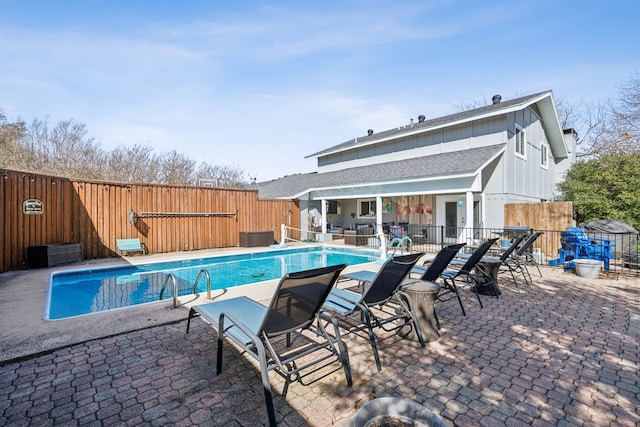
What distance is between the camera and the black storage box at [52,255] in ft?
30.2

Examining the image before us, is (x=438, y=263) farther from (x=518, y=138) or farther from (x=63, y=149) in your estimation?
(x=63, y=149)

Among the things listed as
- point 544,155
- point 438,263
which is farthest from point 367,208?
point 438,263

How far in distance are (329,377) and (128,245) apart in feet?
37.0

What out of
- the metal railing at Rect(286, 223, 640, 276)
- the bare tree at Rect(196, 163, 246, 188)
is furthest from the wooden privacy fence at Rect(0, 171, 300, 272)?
the bare tree at Rect(196, 163, 246, 188)

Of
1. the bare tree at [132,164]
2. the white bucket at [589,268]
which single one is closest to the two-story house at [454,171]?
the white bucket at [589,268]

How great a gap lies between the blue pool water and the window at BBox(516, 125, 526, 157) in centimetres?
832

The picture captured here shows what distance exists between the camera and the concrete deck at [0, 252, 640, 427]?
252 cm

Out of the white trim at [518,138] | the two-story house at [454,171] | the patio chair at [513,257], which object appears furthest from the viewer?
the white trim at [518,138]

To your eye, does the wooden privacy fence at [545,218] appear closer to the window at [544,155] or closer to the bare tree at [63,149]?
the window at [544,155]

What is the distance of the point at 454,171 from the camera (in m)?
11.3

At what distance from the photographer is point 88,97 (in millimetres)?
14070

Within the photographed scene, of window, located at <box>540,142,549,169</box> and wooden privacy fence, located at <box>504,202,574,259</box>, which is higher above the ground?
window, located at <box>540,142,549,169</box>

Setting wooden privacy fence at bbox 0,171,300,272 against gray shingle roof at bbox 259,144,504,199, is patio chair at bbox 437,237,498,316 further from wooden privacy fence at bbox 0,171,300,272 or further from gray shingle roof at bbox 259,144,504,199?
wooden privacy fence at bbox 0,171,300,272

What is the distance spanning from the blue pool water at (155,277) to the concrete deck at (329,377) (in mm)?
1723
